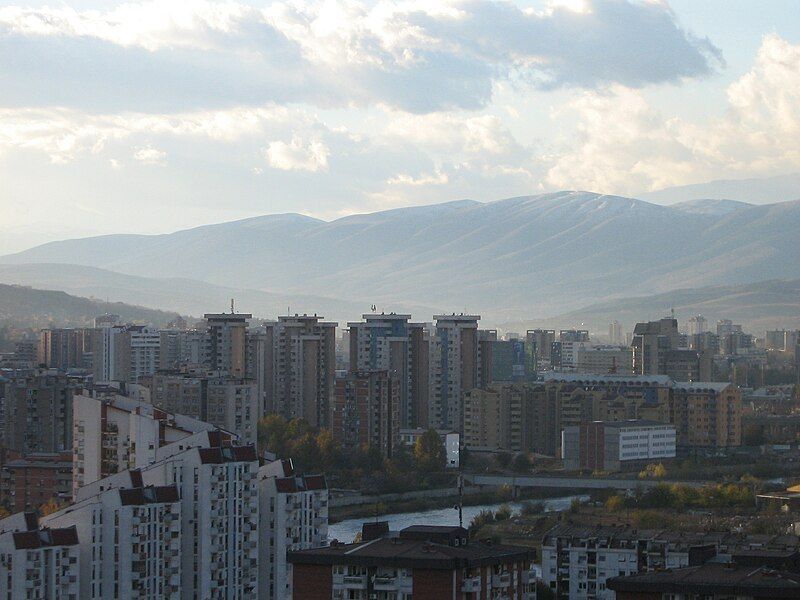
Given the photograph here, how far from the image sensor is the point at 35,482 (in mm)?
20781

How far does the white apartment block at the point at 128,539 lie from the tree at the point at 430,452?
14.2 metres

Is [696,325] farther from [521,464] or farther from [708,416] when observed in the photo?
[521,464]

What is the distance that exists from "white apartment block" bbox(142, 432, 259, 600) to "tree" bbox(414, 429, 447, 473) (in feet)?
44.8

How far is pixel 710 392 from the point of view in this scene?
3300 centimetres

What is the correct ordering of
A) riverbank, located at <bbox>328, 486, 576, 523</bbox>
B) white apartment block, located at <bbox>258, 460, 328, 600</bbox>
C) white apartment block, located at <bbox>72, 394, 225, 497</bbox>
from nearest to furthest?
white apartment block, located at <bbox>258, 460, 328, 600</bbox>
white apartment block, located at <bbox>72, 394, 225, 497</bbox>
riverbank, located at <bbox>328, 486, 576, 523</bbox>

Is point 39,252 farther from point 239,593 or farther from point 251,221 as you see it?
point 239,593

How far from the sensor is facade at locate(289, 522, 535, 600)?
1091 cm

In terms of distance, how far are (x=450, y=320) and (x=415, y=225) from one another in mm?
115426

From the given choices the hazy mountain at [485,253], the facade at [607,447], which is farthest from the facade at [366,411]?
the hazy mountain at [485,253]

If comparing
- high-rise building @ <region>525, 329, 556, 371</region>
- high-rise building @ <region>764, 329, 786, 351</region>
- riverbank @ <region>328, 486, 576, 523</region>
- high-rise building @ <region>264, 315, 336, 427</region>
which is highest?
high-rise building @ <region>764, 329, 786, 351</region>

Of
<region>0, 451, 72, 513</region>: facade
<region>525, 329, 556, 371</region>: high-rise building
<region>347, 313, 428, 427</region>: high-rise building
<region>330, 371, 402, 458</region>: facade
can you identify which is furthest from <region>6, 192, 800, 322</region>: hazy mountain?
<region>0, 451, 72, 513</region>: facade

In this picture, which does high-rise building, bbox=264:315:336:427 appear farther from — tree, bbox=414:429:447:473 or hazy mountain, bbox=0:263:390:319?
hazy mountain, bbox=0:263:390:319

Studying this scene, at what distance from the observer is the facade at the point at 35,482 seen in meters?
20.2

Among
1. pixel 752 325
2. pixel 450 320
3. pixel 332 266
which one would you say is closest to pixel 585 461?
pixel 450 320
